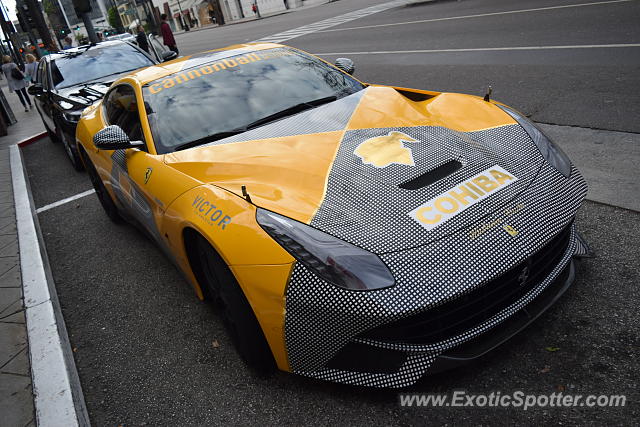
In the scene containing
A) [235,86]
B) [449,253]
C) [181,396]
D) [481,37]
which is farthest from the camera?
[481,37]

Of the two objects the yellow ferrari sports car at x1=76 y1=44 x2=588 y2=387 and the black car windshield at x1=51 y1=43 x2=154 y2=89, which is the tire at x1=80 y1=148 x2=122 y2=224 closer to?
the yellow ferrari sports car at x1=76 y1=44 x2=588 y2=387

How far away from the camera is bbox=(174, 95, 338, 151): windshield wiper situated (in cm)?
301

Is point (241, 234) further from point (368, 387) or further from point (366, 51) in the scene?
point (366, 51)

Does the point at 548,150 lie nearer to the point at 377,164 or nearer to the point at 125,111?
the point at 377,164

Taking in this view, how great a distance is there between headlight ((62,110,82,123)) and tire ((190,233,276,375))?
4.76m

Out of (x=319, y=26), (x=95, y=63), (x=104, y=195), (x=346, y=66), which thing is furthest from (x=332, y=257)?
(x=319, y=26)

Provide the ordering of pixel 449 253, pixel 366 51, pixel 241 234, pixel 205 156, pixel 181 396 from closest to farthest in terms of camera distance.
→ pixel 449 253 < pixel 241 234 < pixel 181 396 < pixel 205 156 < pixel 366 51

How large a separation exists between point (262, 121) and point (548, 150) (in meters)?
1.72

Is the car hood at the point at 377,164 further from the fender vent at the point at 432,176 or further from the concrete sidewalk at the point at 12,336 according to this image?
the concrete sidewalk at the point at 12,336

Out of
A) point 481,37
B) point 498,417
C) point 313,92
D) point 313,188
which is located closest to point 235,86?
point 313,92

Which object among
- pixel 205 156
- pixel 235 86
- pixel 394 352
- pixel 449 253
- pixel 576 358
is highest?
pixel 235 86

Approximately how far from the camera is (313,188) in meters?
2.32

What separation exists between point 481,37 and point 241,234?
31.6 ft

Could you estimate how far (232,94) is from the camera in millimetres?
Answer: 3309
